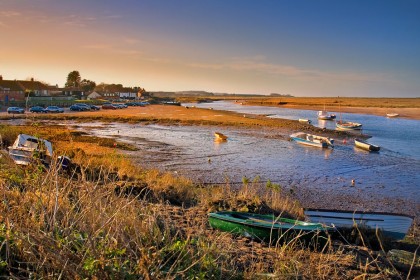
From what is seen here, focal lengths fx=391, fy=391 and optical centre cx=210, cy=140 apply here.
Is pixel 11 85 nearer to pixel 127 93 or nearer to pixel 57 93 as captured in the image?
pixel 57 93

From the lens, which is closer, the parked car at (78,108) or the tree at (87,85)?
the parked car at (78,108)

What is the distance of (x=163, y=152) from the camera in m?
29.8

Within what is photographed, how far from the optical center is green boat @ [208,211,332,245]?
864 cm

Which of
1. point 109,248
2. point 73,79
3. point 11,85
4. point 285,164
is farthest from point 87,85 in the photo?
point 109,248

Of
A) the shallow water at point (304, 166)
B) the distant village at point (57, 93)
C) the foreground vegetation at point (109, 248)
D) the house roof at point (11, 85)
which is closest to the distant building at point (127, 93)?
the distant village at point (57, 93)

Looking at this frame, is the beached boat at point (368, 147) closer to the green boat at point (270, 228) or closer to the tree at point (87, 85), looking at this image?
the green boat at point (270, 228)

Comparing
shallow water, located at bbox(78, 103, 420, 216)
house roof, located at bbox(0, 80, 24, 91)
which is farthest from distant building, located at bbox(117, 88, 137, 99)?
shallow water, located at bbox(78, 103, 420, 216)

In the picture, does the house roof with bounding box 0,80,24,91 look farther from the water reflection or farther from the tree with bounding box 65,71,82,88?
the water reflection

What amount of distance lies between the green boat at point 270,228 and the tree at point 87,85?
13963 centimetres

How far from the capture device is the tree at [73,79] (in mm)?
146775

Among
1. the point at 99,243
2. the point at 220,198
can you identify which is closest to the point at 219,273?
the point at 99,243

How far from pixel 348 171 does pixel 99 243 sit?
74.2 feet

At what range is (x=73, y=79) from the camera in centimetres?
14700

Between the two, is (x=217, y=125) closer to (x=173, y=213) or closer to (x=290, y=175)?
(x=290, y=175)
